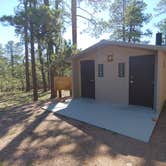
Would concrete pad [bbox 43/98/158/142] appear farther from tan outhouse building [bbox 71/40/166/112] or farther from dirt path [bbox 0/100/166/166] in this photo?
tan outhouse building [bbox 71/40/166/112]

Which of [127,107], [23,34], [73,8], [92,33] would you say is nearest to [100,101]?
[127,107]

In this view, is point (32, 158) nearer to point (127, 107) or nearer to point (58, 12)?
point (127, 107)

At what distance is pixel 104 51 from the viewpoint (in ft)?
25.8

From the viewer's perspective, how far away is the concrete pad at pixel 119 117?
4656 mm

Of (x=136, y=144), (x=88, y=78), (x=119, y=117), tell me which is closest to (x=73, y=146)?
(x=136, y=144)

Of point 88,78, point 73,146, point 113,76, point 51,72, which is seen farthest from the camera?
point 51,72

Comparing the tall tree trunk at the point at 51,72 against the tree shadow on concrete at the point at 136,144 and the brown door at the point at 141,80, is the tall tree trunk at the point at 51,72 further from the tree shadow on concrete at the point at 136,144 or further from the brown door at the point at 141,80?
the tree shadow on concrete at the point at 136,144

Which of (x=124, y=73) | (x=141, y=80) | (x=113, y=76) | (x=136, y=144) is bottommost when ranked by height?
(x=136, y=144)

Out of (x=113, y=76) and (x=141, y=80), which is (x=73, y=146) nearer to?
(x=141, y=80)

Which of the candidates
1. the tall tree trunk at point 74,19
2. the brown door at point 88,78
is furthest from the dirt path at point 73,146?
the tall tree trunk at point 74,19

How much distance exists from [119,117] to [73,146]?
7.78 ft

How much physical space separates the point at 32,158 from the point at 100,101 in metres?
5.22

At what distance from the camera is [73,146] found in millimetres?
3854

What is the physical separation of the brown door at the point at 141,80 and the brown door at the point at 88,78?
2.05 metres
